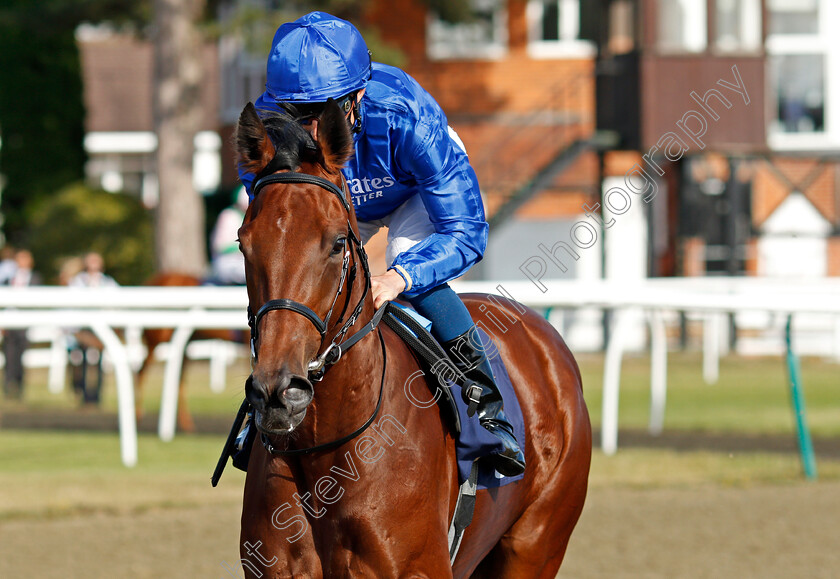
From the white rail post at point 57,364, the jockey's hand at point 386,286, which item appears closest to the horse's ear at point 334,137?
the jockey's hand at point 386,286

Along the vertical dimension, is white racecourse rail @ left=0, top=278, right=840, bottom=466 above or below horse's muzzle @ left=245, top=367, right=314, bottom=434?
below

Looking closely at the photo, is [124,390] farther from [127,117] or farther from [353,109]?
[127,117]

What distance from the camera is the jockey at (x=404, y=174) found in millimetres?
3104

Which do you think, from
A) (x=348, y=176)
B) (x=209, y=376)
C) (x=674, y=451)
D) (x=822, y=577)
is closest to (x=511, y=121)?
(x=209, y=376)

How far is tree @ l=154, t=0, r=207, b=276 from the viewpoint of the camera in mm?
16734

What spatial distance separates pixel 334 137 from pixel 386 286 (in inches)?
17.8

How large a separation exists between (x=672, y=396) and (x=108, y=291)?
629cm

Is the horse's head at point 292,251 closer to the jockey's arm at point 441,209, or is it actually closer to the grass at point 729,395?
the jockey's arm at point 441,209

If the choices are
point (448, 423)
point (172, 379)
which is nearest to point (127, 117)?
point (172, 379)

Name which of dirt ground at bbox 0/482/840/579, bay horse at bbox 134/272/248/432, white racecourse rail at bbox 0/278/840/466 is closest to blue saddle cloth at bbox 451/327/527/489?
dirt ground at bbox 0/482/840/579

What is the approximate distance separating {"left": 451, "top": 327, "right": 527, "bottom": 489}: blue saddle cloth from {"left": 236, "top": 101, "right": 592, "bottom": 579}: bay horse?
41 millimetres

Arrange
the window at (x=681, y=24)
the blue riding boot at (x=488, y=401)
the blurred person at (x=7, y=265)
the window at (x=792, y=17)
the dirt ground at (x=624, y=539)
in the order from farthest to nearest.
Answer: the window at (x=792, y=17) < the window at (x=681, y=24) < the blurred person at (x=7, y=265) < the dirt ground at (x=624, y=539) < the blue riding boot at (x=488, y=401)

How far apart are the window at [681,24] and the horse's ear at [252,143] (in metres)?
15.5

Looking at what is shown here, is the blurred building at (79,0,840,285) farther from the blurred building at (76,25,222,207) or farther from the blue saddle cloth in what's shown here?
the blue saddle cloth
